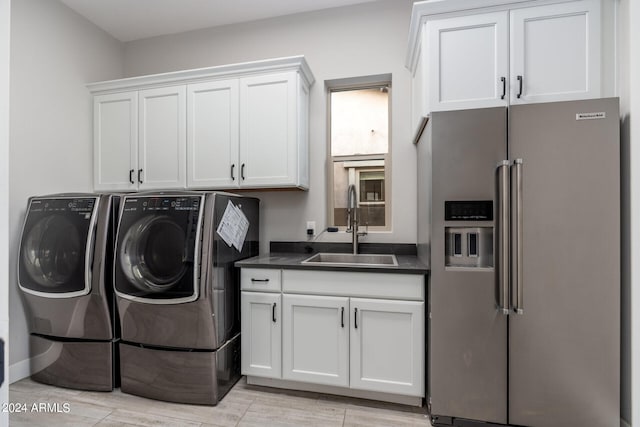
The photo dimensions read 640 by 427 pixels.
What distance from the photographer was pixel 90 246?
2.02 m

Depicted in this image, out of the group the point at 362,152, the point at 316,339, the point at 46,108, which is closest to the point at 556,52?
the point at 362,152

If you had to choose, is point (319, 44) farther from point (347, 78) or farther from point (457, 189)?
point (457, 189)

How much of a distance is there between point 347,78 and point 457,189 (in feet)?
4.92

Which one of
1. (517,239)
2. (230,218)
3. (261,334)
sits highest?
(230,218)

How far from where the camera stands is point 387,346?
5.98ft

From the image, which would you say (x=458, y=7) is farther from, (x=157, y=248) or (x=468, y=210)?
(x=157, y=248)

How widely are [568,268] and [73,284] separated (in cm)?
297

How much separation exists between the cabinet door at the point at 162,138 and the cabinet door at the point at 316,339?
1435mm

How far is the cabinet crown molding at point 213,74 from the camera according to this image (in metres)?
2.29

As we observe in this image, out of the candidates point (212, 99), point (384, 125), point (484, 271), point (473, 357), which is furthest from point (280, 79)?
point (473, 357)

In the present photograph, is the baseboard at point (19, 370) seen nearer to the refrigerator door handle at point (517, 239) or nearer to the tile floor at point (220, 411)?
the tile floor at point (220, 411)

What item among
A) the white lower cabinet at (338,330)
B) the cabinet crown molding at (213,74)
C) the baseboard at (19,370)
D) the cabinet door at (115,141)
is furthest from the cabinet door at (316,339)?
the baseboard at (19,370)

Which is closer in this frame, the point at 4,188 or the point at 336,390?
the point at 4,188

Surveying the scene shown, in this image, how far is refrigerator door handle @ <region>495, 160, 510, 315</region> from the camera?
1.57 metres
